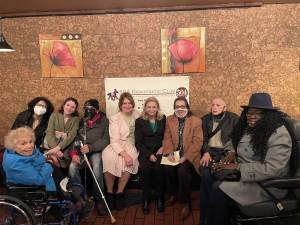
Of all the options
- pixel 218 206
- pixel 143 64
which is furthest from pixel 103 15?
pixel 218 206

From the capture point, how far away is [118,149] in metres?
3.42

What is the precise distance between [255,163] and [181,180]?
0.99 meters

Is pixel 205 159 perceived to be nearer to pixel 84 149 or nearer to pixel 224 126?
pixel 224 126

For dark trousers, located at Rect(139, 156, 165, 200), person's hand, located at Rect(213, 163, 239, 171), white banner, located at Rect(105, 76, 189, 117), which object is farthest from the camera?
white banner, located at Rect(105, 76, 189, 117)

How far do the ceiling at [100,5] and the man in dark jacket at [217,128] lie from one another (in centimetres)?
127

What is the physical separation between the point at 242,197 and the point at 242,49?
2262 millimetres

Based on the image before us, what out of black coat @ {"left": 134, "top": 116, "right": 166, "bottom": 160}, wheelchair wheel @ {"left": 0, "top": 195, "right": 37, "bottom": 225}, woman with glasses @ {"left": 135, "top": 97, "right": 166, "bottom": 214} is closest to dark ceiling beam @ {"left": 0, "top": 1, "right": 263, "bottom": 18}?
woman with glasses @ {"left": 135, "top": 97, "right": 166, "bottom": 214}

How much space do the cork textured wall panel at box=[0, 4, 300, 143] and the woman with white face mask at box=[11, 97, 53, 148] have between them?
0.37 meters

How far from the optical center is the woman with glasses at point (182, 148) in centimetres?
310

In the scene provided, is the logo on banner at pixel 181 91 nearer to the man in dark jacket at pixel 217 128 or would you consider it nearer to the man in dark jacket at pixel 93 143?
the man in dark jacket at pixel 217 128

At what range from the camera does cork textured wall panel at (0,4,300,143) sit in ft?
12.6

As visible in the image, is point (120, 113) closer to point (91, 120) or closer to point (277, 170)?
point (91, 120)

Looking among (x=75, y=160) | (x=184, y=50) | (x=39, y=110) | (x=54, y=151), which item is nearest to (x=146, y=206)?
(x=75, y=160)

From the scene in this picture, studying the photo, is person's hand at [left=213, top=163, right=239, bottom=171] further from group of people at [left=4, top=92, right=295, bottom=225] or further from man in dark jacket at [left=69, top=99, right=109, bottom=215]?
man in dark jacket at [left=69, top=99, right=109, bottom=215]
